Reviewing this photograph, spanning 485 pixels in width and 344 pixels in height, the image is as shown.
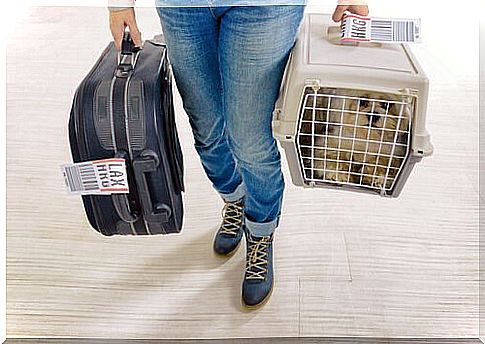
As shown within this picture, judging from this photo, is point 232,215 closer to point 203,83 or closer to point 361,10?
point 203,83

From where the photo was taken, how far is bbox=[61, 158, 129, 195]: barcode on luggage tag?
983 millimetres

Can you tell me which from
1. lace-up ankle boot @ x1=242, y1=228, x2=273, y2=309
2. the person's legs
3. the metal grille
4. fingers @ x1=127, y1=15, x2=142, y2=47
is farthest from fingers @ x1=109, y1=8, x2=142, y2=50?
lace-up ankle boot @ x1=242, y1=228, x2=273, y2=309

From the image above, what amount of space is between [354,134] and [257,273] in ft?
0.96

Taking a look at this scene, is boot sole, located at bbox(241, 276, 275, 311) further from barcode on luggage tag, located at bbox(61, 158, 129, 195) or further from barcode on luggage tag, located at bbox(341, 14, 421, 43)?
barcode on luggage tag, located at bbox(341, 14, 421, 43)

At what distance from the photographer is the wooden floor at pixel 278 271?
1.10 m

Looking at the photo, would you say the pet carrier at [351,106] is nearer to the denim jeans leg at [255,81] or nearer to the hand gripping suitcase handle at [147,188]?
the denim jeans leg at [255,81]

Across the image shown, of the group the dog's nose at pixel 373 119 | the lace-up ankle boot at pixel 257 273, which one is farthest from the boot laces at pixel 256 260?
the dog's nose at pixel 373 119

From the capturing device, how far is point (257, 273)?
111 centimetres

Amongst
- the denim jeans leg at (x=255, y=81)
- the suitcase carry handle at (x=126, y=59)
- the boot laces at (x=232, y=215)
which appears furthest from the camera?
the boot laces at (x=232, y=215)

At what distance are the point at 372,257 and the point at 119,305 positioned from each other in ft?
1.21

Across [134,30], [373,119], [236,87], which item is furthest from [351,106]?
[134,30]

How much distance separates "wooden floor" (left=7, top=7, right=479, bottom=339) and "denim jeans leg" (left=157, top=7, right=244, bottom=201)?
0.18ft

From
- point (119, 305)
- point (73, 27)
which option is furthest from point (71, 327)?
point (73, 27)

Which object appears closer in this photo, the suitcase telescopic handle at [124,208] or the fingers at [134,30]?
the fingers at [134,30]
